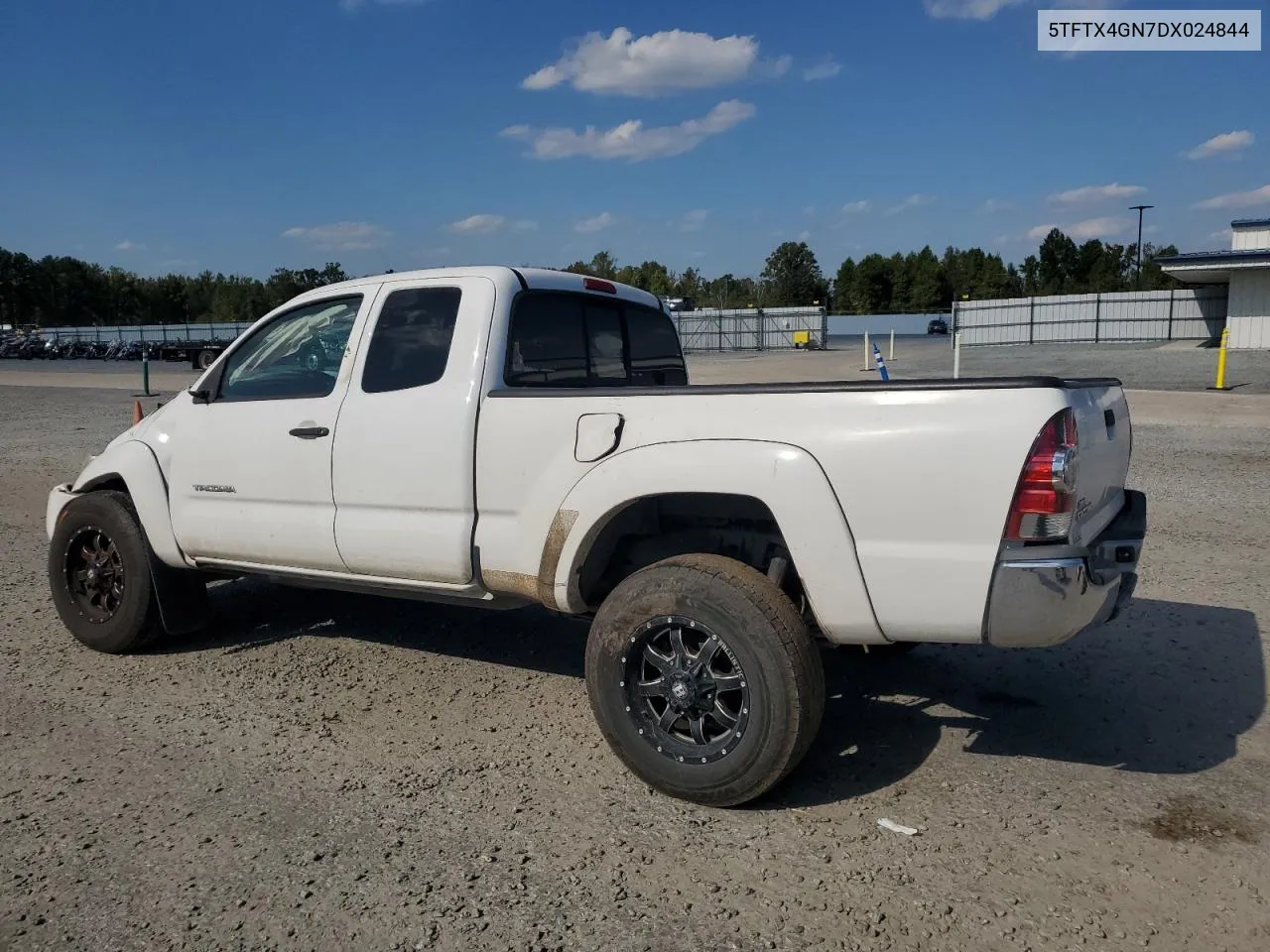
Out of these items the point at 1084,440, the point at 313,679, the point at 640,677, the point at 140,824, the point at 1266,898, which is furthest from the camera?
the point at 313,679

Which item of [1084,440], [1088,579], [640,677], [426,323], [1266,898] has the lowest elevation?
[1266,898]

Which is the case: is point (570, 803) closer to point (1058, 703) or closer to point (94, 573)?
point (1058, 703)

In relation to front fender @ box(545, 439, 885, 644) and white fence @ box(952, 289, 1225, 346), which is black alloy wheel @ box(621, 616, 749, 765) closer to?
front fender @ box(545, 439, 885, 644)

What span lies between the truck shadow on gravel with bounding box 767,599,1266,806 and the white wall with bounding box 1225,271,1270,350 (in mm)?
34870

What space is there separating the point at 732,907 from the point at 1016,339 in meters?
51.9

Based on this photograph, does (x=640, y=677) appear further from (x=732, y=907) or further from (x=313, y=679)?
(x=313, y=679)

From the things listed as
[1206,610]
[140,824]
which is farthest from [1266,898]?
[140,824]

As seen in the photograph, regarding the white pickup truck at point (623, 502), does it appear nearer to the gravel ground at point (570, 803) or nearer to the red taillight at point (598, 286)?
the red taillight at point (598, 286)

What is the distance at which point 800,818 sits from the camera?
3.57m

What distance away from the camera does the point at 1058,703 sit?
15.1ft

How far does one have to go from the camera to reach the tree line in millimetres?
86438

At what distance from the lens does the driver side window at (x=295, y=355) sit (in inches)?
190

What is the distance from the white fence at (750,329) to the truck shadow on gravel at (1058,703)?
46426mm

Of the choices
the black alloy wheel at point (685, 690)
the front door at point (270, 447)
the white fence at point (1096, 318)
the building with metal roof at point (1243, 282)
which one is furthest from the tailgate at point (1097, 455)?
the white fence at point (1096, 318)
